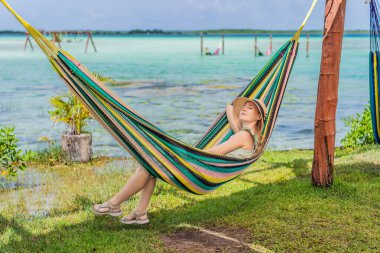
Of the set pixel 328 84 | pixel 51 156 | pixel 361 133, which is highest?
pixel 328 84

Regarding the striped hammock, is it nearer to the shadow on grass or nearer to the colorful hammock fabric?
the shadow on grass

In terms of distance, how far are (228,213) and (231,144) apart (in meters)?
0.48

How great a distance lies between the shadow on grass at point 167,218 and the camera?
3055 mm

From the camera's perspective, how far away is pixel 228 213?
3578mm

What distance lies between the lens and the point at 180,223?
11.2ft

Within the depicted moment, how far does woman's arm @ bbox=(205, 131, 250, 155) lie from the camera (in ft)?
10.9

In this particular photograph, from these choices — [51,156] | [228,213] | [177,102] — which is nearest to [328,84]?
[228,213]

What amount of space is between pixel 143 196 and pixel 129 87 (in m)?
14.0

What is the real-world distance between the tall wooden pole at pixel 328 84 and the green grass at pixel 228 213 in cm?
25

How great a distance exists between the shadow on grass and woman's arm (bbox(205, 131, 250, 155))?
0.42 m

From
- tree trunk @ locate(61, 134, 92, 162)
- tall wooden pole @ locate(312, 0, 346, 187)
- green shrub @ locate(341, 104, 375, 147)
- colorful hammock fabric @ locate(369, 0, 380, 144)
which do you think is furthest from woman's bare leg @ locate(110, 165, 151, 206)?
green shrub @ locate(341, 104, 375, 147)

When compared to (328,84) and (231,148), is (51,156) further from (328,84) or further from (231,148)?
(328,84)

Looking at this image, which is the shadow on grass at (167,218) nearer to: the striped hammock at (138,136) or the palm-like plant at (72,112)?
the striped hammock at (138,136)

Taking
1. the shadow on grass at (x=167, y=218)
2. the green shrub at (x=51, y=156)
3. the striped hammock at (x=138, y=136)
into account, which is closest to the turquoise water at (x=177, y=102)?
the green shrub at (x=51, y=156)
